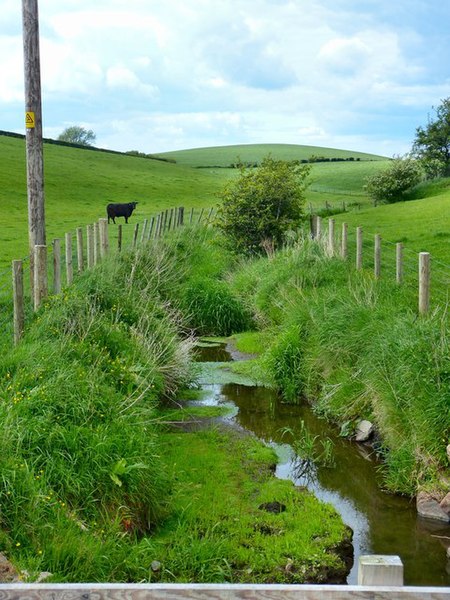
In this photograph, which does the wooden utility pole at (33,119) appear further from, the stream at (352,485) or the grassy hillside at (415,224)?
the grassy hillside at (415,224)

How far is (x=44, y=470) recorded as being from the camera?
761cm

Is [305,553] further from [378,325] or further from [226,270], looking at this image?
[226,270]

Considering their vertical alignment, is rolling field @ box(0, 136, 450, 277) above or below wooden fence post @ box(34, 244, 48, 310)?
above

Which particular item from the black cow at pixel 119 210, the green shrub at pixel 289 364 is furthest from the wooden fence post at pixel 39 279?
the black cow at pixel 119 210

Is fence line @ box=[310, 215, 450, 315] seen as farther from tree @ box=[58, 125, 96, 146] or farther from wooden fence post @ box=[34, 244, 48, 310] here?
tree @ box=[58, 125, 96, 146]

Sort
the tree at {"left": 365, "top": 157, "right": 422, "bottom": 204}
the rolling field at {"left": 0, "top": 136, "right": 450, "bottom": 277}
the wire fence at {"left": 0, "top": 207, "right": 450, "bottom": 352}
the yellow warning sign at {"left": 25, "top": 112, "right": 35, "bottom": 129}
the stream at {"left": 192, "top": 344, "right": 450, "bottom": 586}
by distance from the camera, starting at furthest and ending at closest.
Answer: the tree at {"left": 365, "top": 157, "right": 422, "bottom": 204} → the rolling field at {"left": 0, "top": 136, "right": 450, "bottom": 277} → the yellow warning sign at {"left": 25, "top": 112, "right": 35, "bottom": 129} → the wire fence at {"left": 0, "top": 207, "right": 450, "bottom": 352} → the stream at {"left": 192, "top": 344, "right": 450, "bottom": 586}

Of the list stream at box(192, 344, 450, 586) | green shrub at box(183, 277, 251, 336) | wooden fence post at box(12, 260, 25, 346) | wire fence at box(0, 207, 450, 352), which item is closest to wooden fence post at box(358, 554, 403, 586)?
stream at box(192, 344, 450, 586)

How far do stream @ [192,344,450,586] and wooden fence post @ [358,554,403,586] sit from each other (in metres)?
4.00

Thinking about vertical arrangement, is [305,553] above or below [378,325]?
below

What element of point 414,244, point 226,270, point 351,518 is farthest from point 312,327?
point 414,244

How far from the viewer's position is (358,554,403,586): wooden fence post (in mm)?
3607

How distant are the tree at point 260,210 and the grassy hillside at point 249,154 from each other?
243ft

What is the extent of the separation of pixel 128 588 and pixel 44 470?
4.18 metres

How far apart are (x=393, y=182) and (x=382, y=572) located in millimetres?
52493
